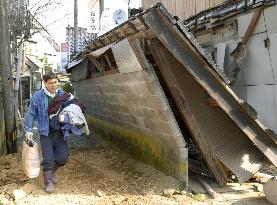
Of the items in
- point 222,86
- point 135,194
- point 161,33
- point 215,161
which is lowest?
point 135,194

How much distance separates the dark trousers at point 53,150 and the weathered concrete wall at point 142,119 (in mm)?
1541

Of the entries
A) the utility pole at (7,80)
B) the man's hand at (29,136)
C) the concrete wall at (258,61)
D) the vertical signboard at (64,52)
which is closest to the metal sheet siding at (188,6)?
the concrete wall at (258,61)

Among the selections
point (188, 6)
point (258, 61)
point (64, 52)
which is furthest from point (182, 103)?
point (64, 52)

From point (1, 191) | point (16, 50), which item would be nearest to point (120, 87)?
point (1, 191)

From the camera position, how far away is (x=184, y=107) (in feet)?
21.3

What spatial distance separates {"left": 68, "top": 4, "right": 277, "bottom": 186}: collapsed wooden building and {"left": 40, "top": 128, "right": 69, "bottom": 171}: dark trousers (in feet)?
5.10

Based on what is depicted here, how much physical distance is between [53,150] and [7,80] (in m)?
3.36

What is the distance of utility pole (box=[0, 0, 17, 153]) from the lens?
A: 9312mm

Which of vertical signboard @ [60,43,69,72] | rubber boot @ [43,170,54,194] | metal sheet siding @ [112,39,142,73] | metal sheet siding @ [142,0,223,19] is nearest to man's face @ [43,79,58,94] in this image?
metal sheet siding @ [112,39,142,73]

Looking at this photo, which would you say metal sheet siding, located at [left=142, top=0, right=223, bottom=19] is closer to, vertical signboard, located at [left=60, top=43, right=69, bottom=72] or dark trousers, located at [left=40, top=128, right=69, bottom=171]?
dark trousers, located at [left=40, top=128, right=69, bottom=171]

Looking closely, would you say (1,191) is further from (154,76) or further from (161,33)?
(161,33)

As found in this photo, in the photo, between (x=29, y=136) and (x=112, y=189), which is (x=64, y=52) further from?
Result: (x=112, y=189)

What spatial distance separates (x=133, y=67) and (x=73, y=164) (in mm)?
3004

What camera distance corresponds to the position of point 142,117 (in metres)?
7.44
